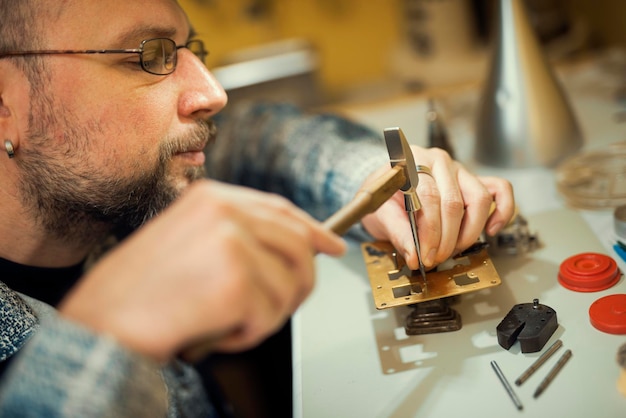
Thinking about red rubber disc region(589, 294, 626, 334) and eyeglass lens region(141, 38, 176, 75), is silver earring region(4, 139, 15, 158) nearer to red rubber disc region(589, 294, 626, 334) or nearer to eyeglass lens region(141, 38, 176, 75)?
eyeglass lens region(141, 38, 176, 75)

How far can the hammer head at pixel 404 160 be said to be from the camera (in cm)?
72

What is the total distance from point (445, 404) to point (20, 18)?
762mm

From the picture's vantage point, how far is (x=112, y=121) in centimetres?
91

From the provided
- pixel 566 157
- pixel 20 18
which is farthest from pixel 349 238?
pixel 20 18

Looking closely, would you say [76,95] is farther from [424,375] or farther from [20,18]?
[424,375]

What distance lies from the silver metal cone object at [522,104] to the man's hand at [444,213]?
1.03 feet

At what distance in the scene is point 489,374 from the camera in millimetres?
733

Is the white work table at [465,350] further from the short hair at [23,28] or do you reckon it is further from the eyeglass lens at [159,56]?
the short hair at [23,28]

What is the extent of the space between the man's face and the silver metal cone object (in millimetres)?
553

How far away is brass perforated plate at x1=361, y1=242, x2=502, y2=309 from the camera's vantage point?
0.79 m

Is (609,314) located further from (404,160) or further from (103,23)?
(103,23)

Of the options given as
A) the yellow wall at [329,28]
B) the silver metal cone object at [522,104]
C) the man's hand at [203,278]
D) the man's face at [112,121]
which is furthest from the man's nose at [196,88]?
the yellow wall at [329,28]

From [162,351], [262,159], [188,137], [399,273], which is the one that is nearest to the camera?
[162,351]

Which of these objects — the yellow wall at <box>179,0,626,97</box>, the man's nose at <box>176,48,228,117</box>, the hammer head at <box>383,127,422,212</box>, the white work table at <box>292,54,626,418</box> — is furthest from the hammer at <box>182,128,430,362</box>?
the yellow wall at <box>179,0,626,97</box>
